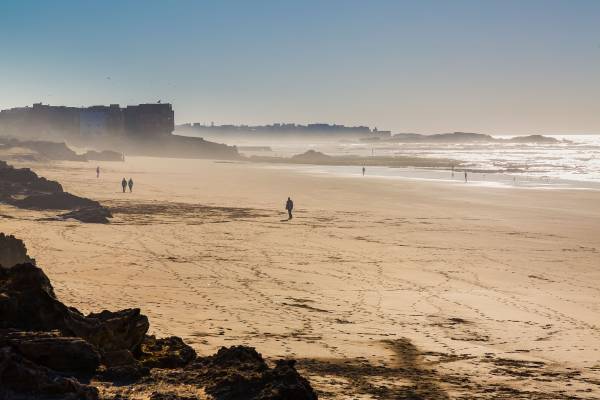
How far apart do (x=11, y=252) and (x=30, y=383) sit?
1130 cm

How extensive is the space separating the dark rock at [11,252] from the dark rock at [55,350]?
9.80 metres

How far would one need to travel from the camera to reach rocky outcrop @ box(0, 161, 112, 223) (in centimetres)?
2880

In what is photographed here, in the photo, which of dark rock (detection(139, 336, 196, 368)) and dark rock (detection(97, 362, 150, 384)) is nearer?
dark rock (detection(97, 362, 150, 384))

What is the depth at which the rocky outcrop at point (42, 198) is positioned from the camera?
94.5 feet

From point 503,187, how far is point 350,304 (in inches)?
1672

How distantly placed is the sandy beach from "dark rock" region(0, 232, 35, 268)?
0.95 metres

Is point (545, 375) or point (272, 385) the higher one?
point (272, 385)

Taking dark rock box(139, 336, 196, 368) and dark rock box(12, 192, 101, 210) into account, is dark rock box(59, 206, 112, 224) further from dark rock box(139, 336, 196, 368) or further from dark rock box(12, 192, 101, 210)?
dark rock box(139, 336, 196, 368)

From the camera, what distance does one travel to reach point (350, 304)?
1542 cm

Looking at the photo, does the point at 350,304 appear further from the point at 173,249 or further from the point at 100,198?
the point at 100,198

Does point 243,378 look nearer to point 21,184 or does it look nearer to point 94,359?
point 94,359

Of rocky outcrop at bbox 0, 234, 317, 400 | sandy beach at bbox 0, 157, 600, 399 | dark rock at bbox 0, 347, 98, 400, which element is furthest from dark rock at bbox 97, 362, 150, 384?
sandy beach at bbox 0, 157, 600, 399

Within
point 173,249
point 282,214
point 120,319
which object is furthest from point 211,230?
point 120,319

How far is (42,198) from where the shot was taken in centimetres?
3244
